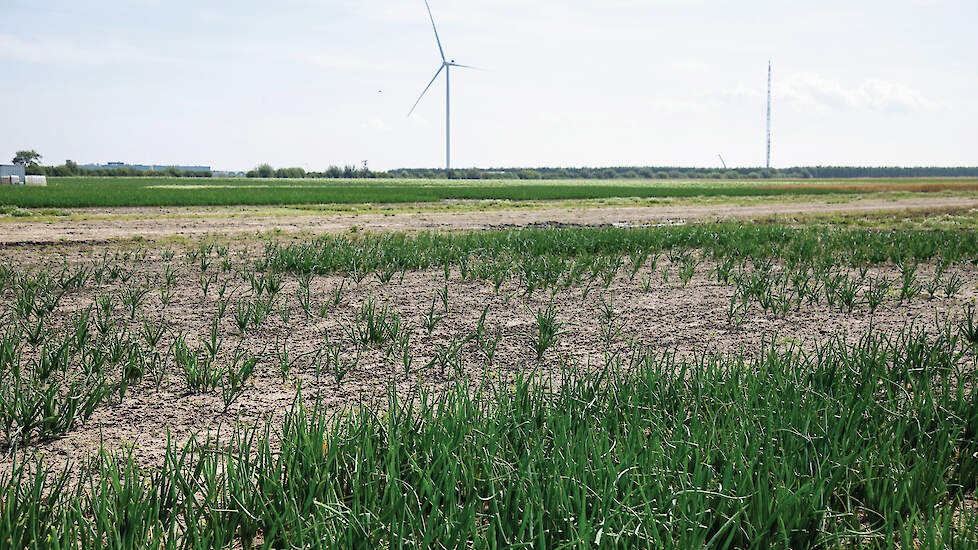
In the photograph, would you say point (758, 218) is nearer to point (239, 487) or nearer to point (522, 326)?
point (522, 326)

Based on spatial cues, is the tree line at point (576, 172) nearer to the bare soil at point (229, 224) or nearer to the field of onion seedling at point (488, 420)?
the bare soil at point (229, 224)

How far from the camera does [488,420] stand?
3178 millimetres

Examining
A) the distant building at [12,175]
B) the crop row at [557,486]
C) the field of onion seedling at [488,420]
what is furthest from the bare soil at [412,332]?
the distant building at [12,175]

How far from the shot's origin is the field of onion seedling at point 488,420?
7.90ft

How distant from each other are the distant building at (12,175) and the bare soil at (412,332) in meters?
44.1

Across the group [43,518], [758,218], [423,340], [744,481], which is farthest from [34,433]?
[758,218]

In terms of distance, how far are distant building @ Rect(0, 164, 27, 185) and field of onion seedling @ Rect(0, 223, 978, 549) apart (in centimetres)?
4515

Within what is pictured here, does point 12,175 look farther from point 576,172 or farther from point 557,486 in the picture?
point 576,172

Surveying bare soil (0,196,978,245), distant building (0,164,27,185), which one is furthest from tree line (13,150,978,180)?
bare soil (0,196,978,245)

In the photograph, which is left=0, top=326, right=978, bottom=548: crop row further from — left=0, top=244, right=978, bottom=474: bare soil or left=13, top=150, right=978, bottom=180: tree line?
left=13, top=150, right=978, bottom=180: tree line

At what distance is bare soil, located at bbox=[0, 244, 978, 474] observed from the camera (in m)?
4.09

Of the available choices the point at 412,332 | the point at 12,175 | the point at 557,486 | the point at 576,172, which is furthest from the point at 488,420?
the point at 576,172

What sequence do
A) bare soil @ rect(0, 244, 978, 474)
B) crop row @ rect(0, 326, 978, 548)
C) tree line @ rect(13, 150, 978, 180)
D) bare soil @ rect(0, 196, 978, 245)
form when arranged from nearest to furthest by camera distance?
1. crop row @ rect(0, 326, 978, 548)
2. bare soil @ rect(0, 244, 978, 474)
3. bare soil @ rect(0, 196, 978, 245)
4. tree line @ rect(13, 150, 978, 180)

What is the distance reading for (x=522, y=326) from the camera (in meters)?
6.31
